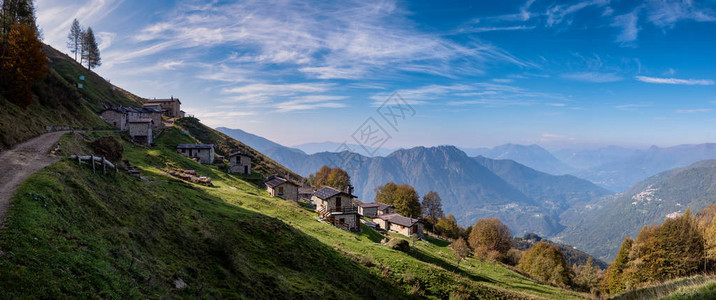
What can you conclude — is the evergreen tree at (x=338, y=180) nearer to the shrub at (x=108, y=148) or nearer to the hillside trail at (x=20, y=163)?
the shrub at (x=108, y=148)

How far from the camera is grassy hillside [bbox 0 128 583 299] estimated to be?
1100 cm

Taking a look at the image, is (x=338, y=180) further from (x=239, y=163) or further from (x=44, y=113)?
(x=44, y=113)

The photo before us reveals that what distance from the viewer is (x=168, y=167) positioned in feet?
176

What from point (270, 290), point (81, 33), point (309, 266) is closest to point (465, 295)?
point (309, 266)

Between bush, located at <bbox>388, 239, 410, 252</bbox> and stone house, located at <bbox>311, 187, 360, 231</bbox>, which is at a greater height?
stone house, located at <bbox>311, 187, 360, 231</bbox>

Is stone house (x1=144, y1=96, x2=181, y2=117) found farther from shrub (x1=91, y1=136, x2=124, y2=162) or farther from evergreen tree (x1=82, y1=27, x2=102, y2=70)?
shrub (x1=91, y1=136, x2=124, y2=162)

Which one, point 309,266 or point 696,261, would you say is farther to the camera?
point 696,261

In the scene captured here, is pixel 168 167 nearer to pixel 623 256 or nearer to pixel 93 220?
pixel 93 220

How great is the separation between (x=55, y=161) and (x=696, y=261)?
9363 centimetres

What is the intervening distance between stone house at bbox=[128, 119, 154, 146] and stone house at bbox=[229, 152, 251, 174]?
18.9 metres

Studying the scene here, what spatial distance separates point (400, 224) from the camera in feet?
269

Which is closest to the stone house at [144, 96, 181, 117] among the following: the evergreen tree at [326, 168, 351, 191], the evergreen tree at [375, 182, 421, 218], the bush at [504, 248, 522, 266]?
the evergreen tree at [326, 168, 351, 191]

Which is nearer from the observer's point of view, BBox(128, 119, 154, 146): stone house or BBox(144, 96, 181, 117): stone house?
BBox(128, 119, 154, 146): stone house

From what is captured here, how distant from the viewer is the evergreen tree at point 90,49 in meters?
128
